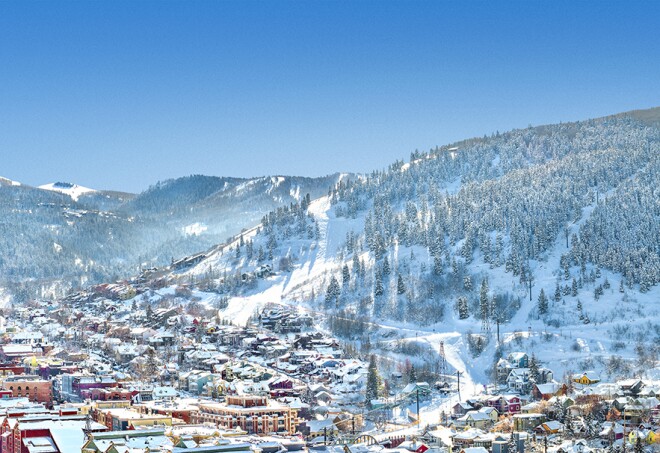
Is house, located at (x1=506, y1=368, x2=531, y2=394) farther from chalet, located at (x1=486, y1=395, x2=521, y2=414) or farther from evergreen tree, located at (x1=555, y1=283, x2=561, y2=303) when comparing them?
evergreen tree, located at (x1=555, y1=283, x2=561, y2=303)

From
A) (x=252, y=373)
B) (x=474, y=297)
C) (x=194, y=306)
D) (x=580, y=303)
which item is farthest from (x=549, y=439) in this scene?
(x=194, y=306)

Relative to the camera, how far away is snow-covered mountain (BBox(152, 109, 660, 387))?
132250mm

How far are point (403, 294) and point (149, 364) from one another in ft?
138

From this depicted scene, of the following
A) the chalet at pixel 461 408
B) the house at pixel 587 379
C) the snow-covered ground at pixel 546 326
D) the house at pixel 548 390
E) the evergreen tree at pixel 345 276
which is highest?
the evergreen tree at pixel 345 276

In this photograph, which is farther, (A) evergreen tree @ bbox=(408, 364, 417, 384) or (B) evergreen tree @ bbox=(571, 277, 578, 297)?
(B) evergreen tree @ bbox=(571, 277, 578, 297)

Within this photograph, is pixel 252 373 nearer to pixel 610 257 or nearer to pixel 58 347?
pixel 58 347

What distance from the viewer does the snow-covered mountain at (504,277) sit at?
132 meters

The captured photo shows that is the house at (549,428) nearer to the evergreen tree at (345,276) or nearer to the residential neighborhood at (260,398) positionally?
the residential neighborhood at (260,398)

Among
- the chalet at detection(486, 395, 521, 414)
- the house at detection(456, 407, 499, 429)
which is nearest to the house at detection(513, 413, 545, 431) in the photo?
the house at detection(456, 407, 499, 429)

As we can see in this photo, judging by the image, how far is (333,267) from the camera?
607 ft

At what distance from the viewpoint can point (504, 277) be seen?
156m

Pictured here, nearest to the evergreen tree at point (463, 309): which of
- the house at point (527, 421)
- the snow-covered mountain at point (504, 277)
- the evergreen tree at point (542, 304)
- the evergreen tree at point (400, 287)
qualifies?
the snow-covered mountain at point (504, 277)

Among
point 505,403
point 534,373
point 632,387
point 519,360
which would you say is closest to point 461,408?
point 505,403

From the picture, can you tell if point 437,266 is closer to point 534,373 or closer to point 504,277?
point 504,277
